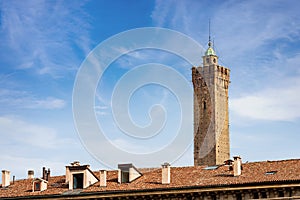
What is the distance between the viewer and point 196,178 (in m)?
43.5

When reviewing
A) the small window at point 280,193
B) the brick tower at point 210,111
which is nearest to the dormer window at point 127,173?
the small window at point 280,193

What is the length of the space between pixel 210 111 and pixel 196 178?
2351 inches

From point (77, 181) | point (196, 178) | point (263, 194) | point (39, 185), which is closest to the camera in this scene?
point (263, 194)

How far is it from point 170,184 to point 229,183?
4446 millimetres

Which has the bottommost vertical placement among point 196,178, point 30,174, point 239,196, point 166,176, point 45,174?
point 239,196

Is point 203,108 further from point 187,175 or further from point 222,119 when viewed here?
point 187,175

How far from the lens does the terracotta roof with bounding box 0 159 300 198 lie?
40.3 metres

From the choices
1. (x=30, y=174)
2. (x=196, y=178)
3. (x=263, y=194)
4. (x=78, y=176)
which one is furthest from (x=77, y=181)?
(x=263, y=194)

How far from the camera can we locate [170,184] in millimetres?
43094

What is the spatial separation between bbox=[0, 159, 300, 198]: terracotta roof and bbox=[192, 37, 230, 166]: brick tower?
169 ft

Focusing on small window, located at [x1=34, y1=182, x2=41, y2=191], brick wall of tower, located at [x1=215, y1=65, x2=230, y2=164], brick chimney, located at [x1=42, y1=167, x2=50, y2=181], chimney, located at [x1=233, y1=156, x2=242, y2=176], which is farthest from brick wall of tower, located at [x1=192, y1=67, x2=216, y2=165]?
chimney, located at [x1=233, y1=156, x2=242, y2=176]

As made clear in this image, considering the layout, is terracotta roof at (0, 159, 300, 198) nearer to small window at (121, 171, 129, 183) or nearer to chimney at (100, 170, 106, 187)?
chimney at (100, 170, 106, 187)

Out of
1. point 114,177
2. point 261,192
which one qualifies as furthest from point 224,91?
point 261,192

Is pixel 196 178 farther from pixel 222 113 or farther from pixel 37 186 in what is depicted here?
pixel 222 113
